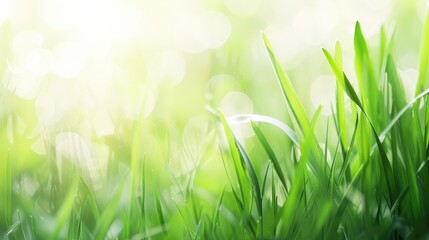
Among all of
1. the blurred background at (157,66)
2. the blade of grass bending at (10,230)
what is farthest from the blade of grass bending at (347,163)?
the blade of grass bending at (10,230)

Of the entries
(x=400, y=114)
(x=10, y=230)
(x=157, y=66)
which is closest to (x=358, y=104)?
(x=400, y=114)

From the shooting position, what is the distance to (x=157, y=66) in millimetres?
2023

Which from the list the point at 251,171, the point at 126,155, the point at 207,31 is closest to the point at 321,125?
the point at 126,155

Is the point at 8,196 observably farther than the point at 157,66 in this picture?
No

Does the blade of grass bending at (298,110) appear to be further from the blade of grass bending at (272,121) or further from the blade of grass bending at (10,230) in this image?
the blade of grass bending at (10,230)

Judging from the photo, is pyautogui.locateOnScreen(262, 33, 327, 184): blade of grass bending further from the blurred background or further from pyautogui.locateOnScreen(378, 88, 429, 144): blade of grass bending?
the blurred background

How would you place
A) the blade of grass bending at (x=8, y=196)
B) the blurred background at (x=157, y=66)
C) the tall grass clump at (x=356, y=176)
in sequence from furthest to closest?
the blurred background at (x=157, y=66) → the blade of grass bending at (x=8, y=196) → the tall grass clump at (x=356, y=176)

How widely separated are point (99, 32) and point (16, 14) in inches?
10.7

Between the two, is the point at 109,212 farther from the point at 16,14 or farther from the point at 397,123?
the point at 16,14

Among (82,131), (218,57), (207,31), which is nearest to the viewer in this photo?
(82,131)

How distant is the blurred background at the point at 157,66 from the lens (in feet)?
3.71

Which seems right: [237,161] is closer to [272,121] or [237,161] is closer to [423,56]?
[272,121]

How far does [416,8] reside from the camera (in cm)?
230

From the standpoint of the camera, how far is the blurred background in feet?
3.71
